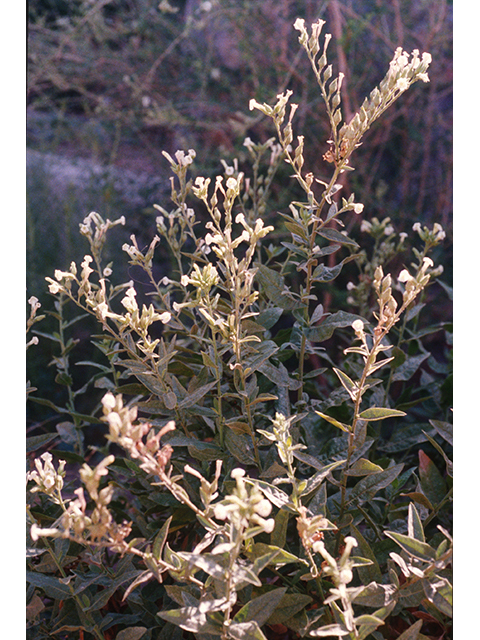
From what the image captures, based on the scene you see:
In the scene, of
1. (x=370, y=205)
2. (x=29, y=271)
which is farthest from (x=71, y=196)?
(x=370, y=205)

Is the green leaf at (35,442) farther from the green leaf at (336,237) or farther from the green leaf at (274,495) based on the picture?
the green leaf at (336,237)

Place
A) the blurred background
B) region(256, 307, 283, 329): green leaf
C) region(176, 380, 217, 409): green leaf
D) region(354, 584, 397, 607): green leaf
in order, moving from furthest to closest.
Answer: the blurred background < region(256, 307, 283, 329): green leaf < region(176, 380, 217, 409): green leaf < region(354, 584, 397, 607): green leaf

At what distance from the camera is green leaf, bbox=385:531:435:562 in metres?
0.50

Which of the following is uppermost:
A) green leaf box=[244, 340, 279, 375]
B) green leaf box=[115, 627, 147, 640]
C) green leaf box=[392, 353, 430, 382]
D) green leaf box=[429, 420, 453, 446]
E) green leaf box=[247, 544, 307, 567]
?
green leaf box=[244, 340, 279, 375]

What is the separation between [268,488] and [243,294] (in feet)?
0.62

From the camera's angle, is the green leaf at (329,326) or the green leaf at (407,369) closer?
the green leaf at (329,326)

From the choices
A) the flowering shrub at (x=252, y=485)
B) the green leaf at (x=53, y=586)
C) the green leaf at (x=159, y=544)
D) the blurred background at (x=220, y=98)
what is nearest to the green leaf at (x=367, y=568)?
the flowering shrub at (x=252, y=485)

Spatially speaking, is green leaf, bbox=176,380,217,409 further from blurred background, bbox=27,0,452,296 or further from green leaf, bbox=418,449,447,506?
blurred background, bbox=27,0,452,296

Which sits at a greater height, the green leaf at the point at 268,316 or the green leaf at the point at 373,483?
the green leaf at the point at 268,316

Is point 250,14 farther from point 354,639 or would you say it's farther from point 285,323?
point 354,639

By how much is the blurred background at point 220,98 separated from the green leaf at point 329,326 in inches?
53.4

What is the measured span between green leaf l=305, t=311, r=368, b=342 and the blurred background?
4.45 feet

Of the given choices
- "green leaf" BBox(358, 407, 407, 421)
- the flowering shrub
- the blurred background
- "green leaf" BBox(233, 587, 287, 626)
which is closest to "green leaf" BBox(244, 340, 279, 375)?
the flowering shrub

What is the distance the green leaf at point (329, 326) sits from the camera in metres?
0.68
